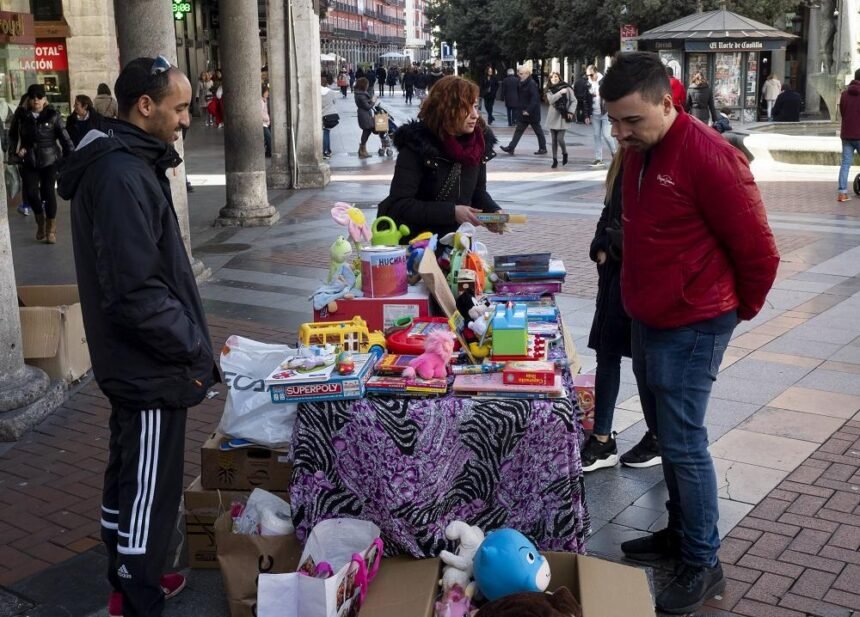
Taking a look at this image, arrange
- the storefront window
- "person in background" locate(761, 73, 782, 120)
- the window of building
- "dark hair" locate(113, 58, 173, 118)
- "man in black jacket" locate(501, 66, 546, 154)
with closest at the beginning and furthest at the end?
"dark hair" locate(113, 58, 173, 118), the window of building, "man in black jacket" locate(501, 66, 546, 154), the storefront window, "person in background" locate(761, 73, 782, 120)

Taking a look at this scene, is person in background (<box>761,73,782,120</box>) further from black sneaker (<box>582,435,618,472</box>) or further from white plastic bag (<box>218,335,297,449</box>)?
white plastic bag (<box>218,335,297,449</box>)

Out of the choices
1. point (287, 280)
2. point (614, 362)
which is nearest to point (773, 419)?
point (614, 362)

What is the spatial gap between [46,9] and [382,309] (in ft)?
59.8

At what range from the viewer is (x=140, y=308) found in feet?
10.1

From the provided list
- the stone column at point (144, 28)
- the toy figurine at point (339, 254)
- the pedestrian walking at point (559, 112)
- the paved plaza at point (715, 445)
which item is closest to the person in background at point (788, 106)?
the pedestrian walking at point (559, 112)

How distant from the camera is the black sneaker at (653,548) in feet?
13.3

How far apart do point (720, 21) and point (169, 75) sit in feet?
77.3

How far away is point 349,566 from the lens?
3.31 metres

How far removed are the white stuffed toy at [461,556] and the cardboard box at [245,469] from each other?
0.82m

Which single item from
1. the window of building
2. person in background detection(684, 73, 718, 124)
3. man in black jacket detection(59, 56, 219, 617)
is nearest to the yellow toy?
man in black jacket detection(59, 56, 219, 617)

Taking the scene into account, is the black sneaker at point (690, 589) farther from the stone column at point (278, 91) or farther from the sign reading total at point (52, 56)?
the sign reading total at point (52, 56)

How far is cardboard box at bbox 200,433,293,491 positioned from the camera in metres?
4.02

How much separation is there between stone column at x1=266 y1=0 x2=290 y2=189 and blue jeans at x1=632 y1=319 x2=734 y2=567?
13.7m

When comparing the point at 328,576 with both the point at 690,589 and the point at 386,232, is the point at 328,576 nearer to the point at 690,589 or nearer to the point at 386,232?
the point at 690,589
